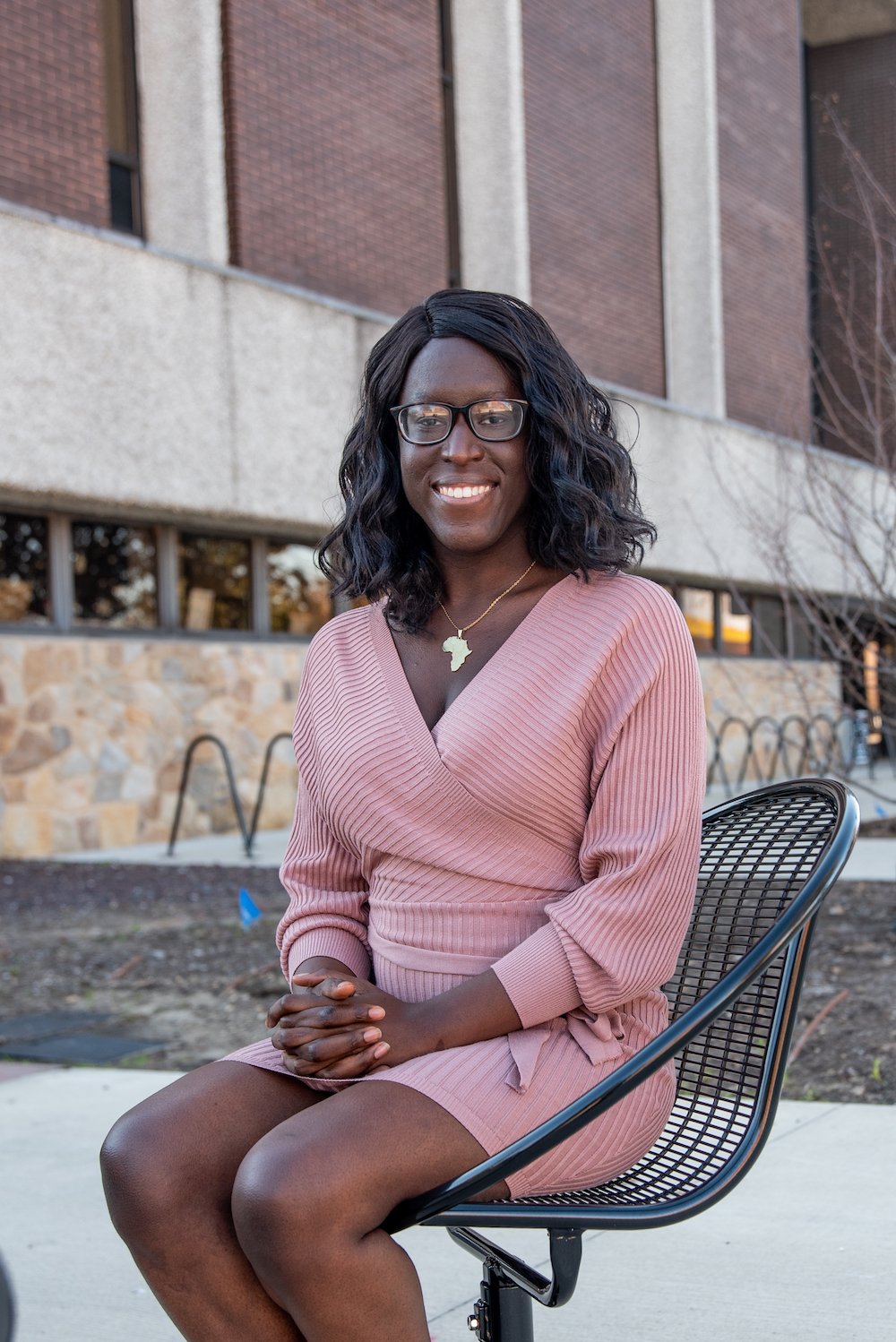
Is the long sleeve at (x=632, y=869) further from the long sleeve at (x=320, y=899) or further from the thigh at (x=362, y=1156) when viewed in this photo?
the long sleeve at (x=320, y=899)

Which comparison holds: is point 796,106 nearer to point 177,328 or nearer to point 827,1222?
point 177,328

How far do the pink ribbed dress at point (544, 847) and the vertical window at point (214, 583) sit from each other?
365 inches

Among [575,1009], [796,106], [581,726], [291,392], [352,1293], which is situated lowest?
[352,1293]

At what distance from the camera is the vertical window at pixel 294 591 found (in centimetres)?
1215

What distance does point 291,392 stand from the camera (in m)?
11.2

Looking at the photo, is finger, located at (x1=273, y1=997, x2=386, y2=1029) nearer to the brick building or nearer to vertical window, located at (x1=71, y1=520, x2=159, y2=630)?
the brick building

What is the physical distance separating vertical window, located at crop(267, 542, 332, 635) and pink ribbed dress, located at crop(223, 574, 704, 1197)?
1001 centimetres

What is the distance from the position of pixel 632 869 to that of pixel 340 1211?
1.82 feet

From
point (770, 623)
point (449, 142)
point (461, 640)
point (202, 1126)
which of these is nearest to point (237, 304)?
point (449, 142)

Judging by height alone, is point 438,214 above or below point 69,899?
above

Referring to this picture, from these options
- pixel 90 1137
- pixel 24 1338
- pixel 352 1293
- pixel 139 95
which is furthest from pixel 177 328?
pixel 352 1293

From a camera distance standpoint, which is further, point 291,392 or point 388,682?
point 291,392

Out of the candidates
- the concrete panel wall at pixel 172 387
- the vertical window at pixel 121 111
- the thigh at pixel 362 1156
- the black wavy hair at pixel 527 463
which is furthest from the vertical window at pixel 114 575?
the thigh at pixel 362 1156

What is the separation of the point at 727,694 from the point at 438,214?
6.47 m
